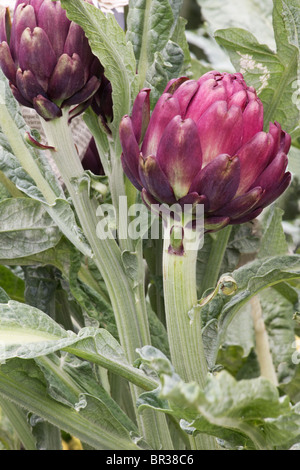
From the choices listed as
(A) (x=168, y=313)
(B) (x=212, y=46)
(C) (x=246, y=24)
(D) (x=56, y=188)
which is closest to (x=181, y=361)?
(A) (x=168, y=313)

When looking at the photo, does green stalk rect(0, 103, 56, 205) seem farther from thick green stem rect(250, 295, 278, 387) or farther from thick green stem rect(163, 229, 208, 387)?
thick green stem rect(250, 295, 278, 387)

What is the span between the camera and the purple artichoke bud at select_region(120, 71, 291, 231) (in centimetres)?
29

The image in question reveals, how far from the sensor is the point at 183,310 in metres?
0.33

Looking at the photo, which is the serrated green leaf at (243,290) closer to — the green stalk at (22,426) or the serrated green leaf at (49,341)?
the serrated green leaf at (49,341)

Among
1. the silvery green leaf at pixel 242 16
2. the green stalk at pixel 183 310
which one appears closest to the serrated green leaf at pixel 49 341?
the green stalk at pixel 183 310

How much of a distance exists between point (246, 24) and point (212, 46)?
16cm

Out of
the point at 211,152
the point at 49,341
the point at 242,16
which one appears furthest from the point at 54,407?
the point at 242,16

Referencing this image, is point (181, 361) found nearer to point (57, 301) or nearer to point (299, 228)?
point (57, 301)

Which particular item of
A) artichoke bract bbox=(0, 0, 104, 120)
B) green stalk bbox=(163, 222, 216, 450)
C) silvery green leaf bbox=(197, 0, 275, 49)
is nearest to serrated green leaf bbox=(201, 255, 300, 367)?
green stalk bbox=(163, 222, 216, 450)

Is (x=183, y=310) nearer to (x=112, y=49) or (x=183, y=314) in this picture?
(x=183, y=314)

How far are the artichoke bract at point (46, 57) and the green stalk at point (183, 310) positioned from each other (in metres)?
0.10

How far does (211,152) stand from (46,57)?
0.11 meters

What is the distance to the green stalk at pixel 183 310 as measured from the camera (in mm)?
327

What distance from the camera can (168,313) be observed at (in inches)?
13.4
